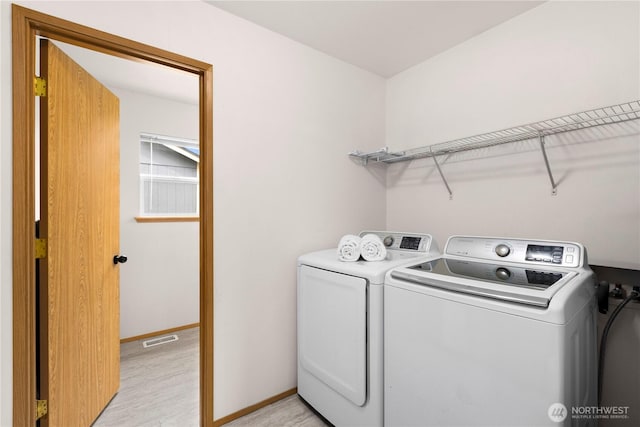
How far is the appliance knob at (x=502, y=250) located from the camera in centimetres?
148

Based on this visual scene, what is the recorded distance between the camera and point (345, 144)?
229 cm

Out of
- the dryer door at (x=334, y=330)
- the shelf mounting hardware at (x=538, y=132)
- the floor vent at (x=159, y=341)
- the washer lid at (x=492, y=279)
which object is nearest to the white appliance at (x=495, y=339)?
the washer lid at (x=492, y=279)

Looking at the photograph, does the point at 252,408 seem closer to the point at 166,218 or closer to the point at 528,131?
the point at 166,218

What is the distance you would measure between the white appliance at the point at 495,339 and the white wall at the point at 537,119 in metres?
0.35

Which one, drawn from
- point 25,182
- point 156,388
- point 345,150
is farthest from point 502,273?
point 156,388

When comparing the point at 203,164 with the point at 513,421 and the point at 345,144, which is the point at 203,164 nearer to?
the point at 345,144

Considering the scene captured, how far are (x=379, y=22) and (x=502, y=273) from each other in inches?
65.2

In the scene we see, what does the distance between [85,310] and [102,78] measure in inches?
85.6

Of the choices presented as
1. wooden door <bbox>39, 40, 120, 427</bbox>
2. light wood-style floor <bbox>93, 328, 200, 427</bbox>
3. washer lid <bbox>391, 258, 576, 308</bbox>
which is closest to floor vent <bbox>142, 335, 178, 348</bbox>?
light wood-style floor <bbox>93, 328, 200, 427</bbox>

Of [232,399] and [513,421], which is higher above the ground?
[513,421]

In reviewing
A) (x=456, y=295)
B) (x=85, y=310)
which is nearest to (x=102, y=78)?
(x=85, y=310)

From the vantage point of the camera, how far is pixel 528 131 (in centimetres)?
166

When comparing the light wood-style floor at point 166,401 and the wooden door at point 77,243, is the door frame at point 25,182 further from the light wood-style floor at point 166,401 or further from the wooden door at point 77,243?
the light wood-style floor at point 166,401

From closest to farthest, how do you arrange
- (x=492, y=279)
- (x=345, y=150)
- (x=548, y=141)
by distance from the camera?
(x=492, y=279) → (x=548, y=141) → (x=345, y=150)
